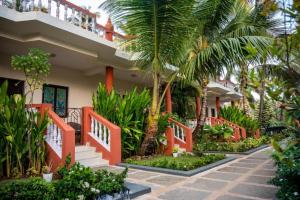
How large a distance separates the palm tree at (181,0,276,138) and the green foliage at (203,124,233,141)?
Answer: 181 centimetres

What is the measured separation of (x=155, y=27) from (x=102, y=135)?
143 inches

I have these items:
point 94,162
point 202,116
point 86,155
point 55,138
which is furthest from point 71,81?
point 202,116

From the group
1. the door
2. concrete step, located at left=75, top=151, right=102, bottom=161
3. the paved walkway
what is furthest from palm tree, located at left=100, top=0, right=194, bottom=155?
the door

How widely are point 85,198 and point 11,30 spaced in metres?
5.58

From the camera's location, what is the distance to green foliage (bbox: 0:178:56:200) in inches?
133

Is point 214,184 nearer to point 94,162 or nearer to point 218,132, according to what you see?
point 94,162

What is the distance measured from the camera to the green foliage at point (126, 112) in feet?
25.6

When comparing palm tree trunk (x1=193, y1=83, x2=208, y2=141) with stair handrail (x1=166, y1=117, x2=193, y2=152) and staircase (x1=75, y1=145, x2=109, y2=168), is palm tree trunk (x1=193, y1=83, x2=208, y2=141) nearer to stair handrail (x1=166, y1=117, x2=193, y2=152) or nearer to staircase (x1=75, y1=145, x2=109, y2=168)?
stair handrail (x1=166, y1=117, x2=193, y2=152)

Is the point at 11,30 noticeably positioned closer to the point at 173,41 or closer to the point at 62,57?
the point at 62,57

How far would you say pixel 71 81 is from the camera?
11.0 meters

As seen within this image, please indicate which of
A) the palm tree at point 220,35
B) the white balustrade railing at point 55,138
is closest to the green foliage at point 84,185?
the white balustrade railing at point 55,138

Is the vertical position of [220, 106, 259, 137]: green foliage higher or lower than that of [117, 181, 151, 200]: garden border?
higher

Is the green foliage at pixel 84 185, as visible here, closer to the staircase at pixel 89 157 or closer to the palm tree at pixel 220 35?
the staircase at pixel 89 157

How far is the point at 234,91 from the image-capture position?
2239cm
